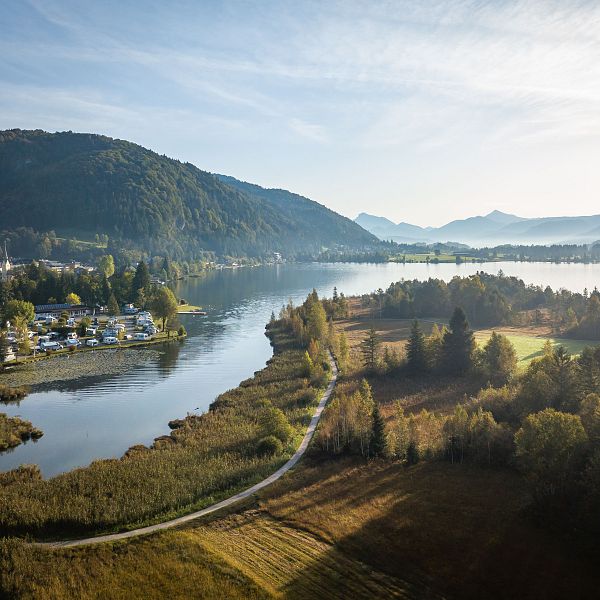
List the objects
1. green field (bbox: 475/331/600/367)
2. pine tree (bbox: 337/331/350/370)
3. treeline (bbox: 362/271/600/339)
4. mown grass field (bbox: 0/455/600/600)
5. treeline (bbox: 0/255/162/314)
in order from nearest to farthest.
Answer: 1. mown grass field (bbox: 0/455/600/600)
2. pine tree (bbox: 337/331/350/370)
3. green field (bbox: 475/331/600/367)
4. treeline (bbox: 362/271/600/339)
5. treeline (bbox: 0/255/162/314)

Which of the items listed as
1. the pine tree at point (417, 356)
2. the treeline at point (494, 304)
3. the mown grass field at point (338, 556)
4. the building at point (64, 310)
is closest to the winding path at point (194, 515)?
the mown grass field at point (338, 556)

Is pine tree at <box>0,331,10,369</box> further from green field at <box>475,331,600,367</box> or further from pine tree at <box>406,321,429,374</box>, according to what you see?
green field at <box>475,331,600,367</box>

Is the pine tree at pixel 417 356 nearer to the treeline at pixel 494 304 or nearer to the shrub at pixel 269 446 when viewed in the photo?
the shrub at pixel 269 446

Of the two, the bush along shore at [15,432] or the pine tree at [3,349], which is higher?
the pine tree at [3,349]

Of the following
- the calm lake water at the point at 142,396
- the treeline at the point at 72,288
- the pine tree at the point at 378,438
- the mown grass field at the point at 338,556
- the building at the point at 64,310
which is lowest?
the calm lake water at the point at 142,396

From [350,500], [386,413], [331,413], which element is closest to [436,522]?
[350,500]

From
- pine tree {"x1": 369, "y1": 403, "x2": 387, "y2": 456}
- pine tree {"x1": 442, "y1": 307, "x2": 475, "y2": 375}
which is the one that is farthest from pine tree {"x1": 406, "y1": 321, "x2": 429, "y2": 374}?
pine tree {"x1": 369, "y1": 403, "x2": 387, "y2": 456}

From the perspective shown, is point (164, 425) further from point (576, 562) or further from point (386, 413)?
point (576, 562)
